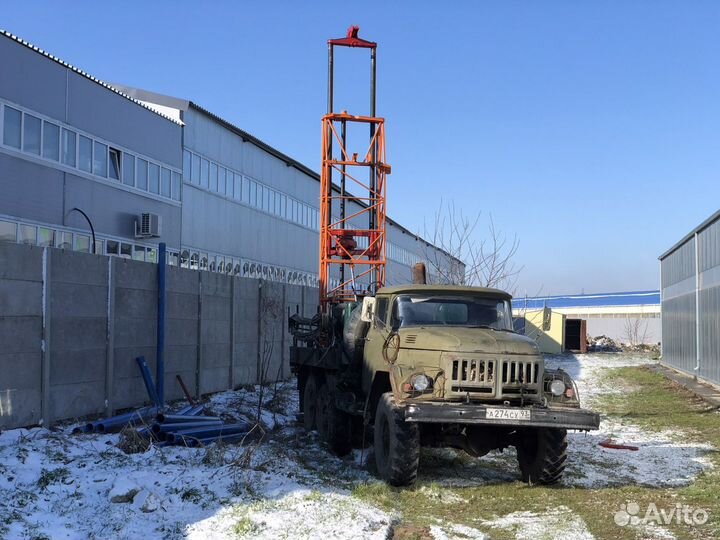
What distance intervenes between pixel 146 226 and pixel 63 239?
10.3 feet

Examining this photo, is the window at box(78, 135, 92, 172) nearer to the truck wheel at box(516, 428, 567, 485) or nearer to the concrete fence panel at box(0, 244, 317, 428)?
the concrete fence panel at box(0, 244, 317, 428)

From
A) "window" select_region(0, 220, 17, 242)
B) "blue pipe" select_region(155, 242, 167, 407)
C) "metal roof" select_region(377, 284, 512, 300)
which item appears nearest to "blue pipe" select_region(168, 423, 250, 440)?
"blue pipe" select_region(155, 242, 167, 407)

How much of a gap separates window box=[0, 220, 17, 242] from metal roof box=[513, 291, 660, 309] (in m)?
47.8

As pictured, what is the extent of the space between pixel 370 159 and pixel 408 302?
29.1 ft

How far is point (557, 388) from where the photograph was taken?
802 centimetres

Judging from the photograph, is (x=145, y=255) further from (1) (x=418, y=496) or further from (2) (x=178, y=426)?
(1) (x=418, y=496)

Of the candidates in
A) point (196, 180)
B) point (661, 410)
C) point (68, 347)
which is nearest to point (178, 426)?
point (68, 347)

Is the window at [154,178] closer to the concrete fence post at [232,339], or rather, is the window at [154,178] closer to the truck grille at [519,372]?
the concrete fence post at [232,339]

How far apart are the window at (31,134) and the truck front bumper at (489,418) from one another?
500 inches

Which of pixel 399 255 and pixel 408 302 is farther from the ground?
pixel 399 255

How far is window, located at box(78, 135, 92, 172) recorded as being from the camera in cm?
1830

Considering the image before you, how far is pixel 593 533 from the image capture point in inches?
250

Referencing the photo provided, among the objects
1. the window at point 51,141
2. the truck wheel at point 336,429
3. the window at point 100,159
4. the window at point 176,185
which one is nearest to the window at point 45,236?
A: the window at point 51,141

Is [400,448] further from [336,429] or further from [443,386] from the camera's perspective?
[336,429]
